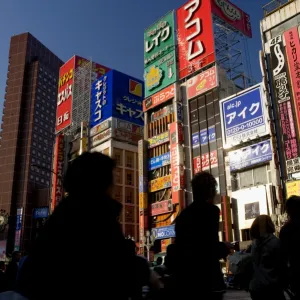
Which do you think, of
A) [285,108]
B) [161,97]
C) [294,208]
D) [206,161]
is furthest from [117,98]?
[294,208]

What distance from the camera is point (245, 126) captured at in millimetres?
34938

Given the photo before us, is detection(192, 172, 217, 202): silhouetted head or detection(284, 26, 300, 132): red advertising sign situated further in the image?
detection(284, 26, 300, 132): red advertising sign

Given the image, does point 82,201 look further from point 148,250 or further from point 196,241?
point 148,250

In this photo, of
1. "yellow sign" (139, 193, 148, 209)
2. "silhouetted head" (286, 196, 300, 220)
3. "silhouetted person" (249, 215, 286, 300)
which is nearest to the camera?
"silhouetted person" (249, 215, 286, 300)

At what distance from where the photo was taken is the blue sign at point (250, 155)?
32.7 meters

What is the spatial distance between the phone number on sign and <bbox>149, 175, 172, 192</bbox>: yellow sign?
8.81 meters

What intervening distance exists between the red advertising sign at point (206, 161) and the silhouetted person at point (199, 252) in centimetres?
3431

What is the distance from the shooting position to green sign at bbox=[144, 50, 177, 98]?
44.4 meters

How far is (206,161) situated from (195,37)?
14.5 metres

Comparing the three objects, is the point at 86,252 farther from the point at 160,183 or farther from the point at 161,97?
the point at 161,97

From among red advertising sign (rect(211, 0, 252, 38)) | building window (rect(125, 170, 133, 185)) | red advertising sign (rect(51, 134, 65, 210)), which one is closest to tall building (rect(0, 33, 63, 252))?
red advertising sign (rect(51, 134, 65, 210))

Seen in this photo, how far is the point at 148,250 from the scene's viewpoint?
39.5 m

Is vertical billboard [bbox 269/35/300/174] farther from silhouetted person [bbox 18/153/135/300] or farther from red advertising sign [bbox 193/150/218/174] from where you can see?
silhouetted person [bbox 18/153/135/300]

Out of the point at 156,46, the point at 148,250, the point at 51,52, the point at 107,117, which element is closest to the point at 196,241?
the point at 148,250
